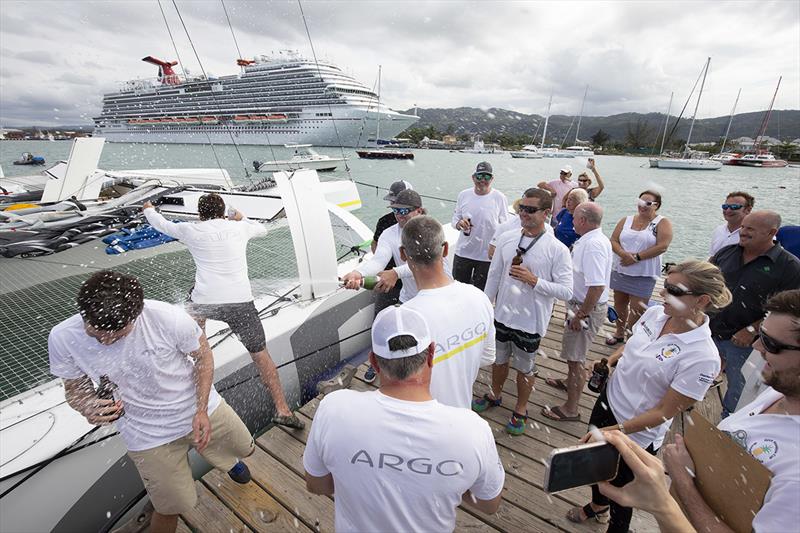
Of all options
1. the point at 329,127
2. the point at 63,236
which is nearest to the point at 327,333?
the point at 63,236

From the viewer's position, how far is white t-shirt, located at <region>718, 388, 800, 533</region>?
91 centimetres

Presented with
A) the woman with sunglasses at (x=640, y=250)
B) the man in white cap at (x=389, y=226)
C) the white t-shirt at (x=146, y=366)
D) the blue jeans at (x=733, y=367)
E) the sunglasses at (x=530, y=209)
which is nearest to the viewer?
the white t-shirt at (x=146, y=366)

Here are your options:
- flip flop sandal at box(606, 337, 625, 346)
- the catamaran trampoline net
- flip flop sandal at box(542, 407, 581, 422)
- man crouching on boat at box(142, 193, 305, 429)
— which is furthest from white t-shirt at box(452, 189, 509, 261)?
man crouching on boat at box(142, 193, 305, 429)

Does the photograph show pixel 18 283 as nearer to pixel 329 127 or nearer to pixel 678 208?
pixel 678 208

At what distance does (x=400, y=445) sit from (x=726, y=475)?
3.39ft

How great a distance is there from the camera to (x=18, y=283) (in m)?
3.76

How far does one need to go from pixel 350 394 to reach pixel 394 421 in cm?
17

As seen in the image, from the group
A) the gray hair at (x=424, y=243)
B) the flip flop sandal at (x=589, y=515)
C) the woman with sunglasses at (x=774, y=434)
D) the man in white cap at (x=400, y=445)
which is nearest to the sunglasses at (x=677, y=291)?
the woman with sunglasses at (x=774, y=434)

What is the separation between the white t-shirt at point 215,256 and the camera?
2756mm

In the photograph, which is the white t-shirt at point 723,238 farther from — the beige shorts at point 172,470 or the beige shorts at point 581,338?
the beige shorts at point 172,470

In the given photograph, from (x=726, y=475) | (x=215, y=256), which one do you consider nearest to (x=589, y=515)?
(x=726, y=475)

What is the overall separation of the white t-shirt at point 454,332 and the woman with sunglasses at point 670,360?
2.61 feet

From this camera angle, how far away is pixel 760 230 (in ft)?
8.87

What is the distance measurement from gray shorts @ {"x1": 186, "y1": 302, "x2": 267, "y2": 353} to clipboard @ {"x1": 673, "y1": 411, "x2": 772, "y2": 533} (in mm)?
2803
